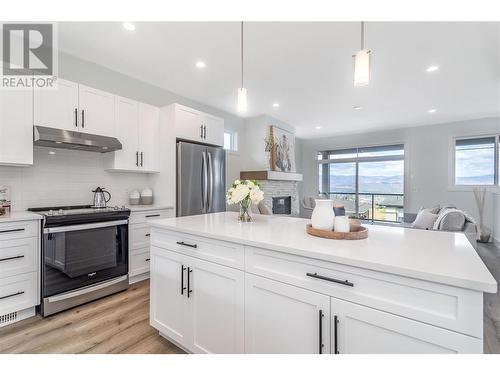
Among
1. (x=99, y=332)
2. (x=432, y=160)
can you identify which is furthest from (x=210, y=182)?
(x=432, y=160)

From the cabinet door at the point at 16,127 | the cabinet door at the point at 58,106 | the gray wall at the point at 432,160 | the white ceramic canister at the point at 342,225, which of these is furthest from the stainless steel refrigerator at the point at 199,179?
the gray wall at the point at 432,160

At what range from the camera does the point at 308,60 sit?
298 centimetres

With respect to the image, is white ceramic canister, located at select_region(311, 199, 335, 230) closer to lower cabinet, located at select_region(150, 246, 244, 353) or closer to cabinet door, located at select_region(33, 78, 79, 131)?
lower cabinet, located at select_region(150, 246, 244, 353)

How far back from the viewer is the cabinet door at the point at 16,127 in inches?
85.4

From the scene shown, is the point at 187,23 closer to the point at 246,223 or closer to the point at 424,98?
the point at 246,223

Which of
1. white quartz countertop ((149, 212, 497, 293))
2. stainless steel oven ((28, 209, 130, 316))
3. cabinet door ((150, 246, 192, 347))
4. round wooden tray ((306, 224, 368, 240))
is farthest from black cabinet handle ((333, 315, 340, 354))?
stainless steel oven ((28, 209, 130, 316))

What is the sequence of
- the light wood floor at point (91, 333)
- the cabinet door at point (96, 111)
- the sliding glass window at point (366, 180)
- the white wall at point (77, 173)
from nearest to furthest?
1. the light wood floor at point (91, 333)
2. the white wall at point (77, 173)
3. the cabinet door at point (96, 111)
4. the sliding glass window at point (366, 180)

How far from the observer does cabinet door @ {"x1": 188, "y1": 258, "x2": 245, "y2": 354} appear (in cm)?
135

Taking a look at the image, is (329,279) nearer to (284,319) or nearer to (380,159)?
(284,319)

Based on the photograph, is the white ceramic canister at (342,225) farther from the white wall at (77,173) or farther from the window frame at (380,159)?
the window frame at (380,159)

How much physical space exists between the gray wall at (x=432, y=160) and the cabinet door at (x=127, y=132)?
6165 mm

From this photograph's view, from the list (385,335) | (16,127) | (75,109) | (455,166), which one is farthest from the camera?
(455,166)

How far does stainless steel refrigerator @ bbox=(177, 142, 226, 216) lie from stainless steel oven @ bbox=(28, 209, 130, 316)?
2.68 ft

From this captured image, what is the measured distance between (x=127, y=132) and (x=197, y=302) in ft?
8.11
